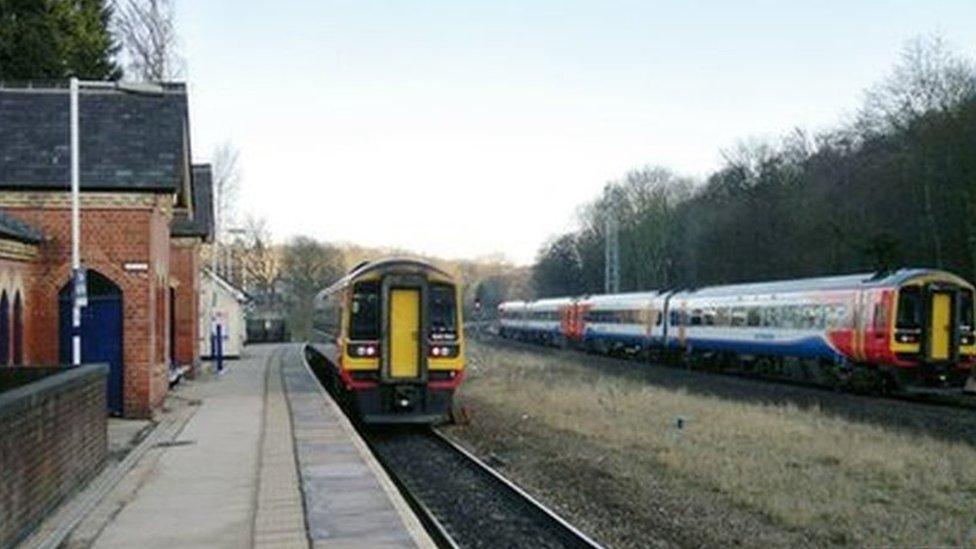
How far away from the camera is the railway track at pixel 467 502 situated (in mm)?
11109

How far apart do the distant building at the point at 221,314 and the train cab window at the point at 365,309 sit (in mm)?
21885

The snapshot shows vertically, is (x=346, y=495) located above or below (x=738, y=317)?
below

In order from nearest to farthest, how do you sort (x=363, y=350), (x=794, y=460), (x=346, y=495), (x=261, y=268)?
(x=346, y=495) → (x=794, y=460) → (x=363, y=350) → (x=261, y=268)

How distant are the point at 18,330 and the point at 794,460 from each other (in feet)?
37.2

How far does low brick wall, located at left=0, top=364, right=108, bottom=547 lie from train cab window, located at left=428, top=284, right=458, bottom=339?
7.54 metres

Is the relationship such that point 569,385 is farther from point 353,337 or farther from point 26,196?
point 26,196

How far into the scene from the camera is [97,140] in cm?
2083

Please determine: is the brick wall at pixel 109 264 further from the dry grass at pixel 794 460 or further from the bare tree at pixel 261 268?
the bare tree at pixel 261 268

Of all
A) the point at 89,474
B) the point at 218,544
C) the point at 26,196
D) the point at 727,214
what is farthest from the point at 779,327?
the point at 727,214

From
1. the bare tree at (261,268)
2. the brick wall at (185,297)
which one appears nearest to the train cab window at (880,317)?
the brick wall at (185,297)

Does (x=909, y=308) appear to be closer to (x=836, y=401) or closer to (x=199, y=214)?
(x=836, y=401)

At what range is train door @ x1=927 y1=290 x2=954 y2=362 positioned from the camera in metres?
27.0

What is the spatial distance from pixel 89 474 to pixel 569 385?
64.4 ft

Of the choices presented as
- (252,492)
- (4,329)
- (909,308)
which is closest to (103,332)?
(4,329)
